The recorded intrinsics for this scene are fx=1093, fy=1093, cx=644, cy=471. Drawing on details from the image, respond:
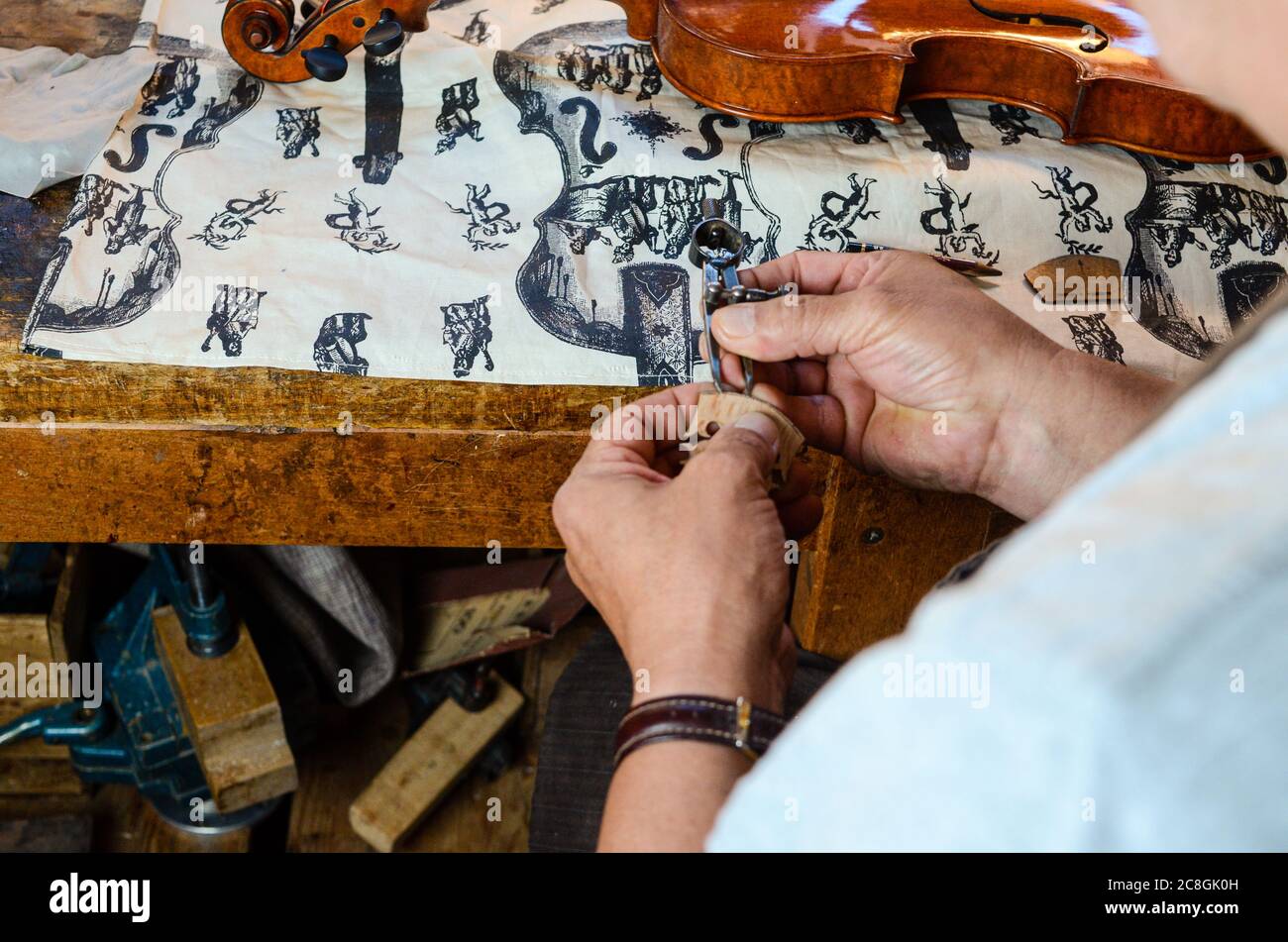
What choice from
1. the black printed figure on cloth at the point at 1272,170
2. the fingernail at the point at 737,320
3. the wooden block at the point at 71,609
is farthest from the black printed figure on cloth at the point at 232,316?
the black printed figure on cloth at the point at 1272,170

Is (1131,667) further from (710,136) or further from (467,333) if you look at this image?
(710,136)

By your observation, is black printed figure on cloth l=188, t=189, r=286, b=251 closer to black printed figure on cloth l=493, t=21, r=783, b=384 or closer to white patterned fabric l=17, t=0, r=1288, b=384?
white patterned fabric l=17, t=0, r=1288, b=384

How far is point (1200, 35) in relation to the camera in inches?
20.3

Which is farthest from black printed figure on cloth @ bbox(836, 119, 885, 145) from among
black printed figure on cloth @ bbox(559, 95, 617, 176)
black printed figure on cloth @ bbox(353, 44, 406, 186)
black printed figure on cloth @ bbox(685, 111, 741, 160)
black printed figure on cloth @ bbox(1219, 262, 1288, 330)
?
black printed figure on cloth @ bbox(353, 44, 406, 186)

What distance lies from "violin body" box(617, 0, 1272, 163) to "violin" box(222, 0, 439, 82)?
27cm

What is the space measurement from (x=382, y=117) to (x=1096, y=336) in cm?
79

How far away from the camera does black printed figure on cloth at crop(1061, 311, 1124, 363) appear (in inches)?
Result: 41.5

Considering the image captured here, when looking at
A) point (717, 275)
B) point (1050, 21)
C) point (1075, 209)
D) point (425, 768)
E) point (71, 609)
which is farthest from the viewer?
point (425, 768)

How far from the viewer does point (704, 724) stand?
0.63 m

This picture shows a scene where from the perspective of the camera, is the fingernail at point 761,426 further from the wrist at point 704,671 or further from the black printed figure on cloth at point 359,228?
the black printed figure on cloth at point 359,228

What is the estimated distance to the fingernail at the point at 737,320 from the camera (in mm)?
920

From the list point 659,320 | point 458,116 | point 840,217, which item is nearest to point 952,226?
point 840,217

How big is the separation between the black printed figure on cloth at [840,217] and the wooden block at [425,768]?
0.90 meters
